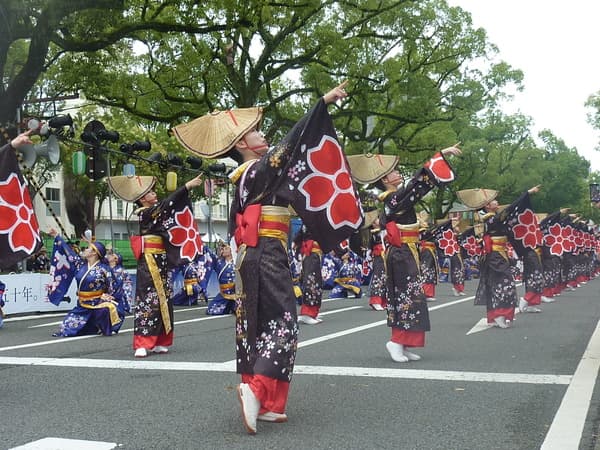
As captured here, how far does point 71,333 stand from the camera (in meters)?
10.1

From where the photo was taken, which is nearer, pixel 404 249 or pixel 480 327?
pixel 404 249

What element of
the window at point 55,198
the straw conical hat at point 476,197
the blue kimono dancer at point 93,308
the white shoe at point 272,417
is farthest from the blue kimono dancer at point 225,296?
the window at point 55,198

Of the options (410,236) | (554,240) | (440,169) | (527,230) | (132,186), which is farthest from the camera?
(554,240)

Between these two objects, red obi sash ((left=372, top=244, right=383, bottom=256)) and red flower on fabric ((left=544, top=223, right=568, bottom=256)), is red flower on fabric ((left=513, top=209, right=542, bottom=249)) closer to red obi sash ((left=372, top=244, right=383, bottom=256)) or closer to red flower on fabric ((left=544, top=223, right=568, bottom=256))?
red flower on fabric ((left=544, top=223, right=568, bottom=256))

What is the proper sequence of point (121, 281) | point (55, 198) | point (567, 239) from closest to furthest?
1. point (121, 281)
2. point (567, 239)
3. point (55, 198)

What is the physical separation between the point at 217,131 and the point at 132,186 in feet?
13.6

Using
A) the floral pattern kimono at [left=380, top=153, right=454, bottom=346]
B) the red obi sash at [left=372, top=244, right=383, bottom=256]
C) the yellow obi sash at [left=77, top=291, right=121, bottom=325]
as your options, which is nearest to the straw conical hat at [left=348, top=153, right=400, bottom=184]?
the floral pattern kimono at [left=380, top=153, right=454, bottom=346]

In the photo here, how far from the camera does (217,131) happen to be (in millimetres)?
4871

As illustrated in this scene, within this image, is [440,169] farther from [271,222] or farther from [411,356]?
[271,222]

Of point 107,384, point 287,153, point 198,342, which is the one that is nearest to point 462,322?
point 198,342

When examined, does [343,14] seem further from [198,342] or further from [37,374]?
[37,374]

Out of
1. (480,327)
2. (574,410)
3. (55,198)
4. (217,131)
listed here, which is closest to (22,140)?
(217,131)

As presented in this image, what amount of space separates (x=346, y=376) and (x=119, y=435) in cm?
237

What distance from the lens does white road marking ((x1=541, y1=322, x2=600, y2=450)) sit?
3.89 m
